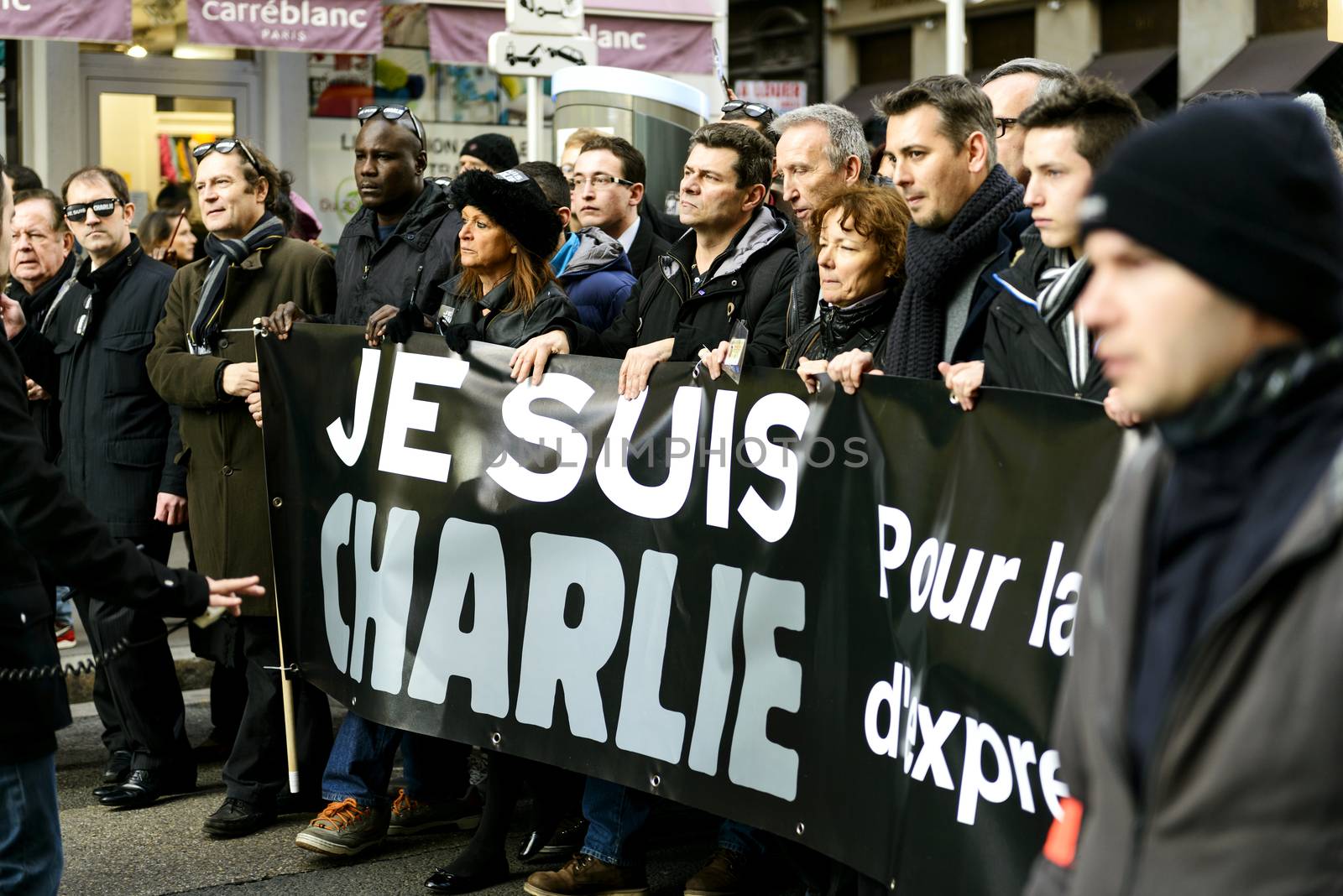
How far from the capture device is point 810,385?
13.1ft

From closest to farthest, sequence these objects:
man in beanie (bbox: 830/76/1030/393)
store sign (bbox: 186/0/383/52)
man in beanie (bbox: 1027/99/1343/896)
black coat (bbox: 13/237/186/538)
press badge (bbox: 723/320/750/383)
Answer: man in beanie (bbox: 1027/99/1343/896) < man in beanie (bbox: 830/76/1030/393) < press badge (bbox: 723/320/750/383) < black coat (bbox: 13/237/186/538) < store sign (bbox: 186/0/383/52)

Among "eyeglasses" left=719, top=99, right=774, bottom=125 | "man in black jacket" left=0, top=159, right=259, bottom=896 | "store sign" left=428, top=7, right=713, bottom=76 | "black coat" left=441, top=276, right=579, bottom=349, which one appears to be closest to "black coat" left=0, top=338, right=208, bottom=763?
"man in black jacket" left=0, top=159, right=259, bottom=896

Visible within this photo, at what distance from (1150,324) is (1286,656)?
1.09ft

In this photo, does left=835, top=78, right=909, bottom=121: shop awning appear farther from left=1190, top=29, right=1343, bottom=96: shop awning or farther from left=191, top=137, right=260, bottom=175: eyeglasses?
left=191, top=137, right=260, bottom=175: eyeglasses

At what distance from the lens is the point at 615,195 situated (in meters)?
6.36

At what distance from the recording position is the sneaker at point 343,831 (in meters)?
5.16

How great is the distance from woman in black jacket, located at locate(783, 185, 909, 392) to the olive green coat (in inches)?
90.3

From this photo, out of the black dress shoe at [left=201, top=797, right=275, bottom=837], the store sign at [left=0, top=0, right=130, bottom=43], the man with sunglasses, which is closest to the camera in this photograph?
the black dress shoe at [left=201, top=797, right=275, bottom=837]

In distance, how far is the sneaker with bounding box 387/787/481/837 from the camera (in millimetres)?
5473

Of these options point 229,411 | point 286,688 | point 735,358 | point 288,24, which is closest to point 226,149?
point 229,411

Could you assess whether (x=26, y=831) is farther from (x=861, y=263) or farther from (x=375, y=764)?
(x=861, y=263)

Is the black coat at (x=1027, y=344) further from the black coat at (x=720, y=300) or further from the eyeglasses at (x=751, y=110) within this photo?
the eyeglasses at (x=751, y=110)

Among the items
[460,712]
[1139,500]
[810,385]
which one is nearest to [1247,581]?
[1139,500]

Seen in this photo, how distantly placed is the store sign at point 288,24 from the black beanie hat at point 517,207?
21.3 ft
